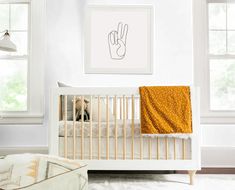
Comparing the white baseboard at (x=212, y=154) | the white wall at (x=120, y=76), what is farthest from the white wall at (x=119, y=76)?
the white baseboard at (x=212, y=154)

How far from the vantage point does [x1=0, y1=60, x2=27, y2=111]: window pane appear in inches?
126

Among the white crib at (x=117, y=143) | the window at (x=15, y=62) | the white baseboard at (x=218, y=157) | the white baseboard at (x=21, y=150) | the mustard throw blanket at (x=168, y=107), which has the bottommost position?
the white baseboard at (x=218, y=157)

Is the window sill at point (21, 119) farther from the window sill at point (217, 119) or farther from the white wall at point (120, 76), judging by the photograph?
the window sill at point (217, 119)

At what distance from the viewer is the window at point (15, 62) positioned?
127 inches

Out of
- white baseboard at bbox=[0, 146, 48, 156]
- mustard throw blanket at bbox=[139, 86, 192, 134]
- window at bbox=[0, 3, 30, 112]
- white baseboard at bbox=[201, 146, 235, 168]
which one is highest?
window at bbox=[0, 3, 30, 112]

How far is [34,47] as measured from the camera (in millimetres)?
3199

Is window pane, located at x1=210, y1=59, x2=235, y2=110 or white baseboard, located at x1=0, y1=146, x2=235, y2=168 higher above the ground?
window pane, located at x1=210, y1=59, x2=235, y2=110

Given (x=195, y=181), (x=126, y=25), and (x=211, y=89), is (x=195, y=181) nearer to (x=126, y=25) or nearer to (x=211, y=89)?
(x=211, y=89)

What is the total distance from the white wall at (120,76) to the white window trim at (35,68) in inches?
2.2

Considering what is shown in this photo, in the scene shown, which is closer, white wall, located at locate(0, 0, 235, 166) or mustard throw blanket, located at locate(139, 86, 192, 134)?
mustard throw blanket, located at locate(139, 86, 192, 134)

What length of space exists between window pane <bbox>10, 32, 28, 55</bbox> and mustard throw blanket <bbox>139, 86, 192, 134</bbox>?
146 cm

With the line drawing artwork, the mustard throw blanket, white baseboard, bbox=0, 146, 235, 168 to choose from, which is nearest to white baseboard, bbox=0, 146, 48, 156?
white baseboard, bbox=0, 146, 235, 168

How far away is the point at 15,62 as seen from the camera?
323cm

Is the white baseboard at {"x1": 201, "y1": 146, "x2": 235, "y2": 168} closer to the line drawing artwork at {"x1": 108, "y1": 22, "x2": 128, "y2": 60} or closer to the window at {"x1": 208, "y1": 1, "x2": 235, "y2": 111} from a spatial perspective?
the window at {"x1": 208, "y1": 1, "x2": 235, "y2": 111}
